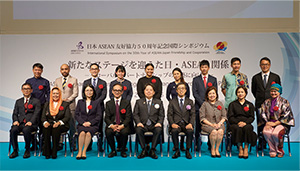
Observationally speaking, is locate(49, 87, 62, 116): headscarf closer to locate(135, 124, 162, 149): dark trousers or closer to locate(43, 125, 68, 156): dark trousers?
locate(43, 125, 68, 156): dark trousers

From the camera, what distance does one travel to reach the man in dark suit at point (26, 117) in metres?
4.59

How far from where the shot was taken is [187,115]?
473 centimetres

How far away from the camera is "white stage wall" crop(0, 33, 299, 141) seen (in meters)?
5.87

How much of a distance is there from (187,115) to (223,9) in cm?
237

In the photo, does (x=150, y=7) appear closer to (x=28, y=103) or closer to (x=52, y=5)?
(x=52, y=5)

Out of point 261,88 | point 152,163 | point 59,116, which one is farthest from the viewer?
point 261,88

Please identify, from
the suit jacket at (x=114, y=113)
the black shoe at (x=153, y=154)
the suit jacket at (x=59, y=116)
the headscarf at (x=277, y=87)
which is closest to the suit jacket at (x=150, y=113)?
the suit jacket at (x=114, y=113)

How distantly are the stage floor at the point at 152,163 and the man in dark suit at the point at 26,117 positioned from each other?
285mm

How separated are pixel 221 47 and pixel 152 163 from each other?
2.89 m

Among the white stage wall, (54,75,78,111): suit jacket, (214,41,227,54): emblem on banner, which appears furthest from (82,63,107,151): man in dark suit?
(214,41,227,54): emblem on banner

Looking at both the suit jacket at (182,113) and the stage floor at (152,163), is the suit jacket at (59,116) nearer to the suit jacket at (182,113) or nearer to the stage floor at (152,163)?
the stage floor at (152,163)

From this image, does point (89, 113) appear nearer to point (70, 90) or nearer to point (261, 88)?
point (70, 90)

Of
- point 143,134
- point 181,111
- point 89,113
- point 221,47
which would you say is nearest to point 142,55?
point 221,47

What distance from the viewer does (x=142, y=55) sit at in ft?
19.4
